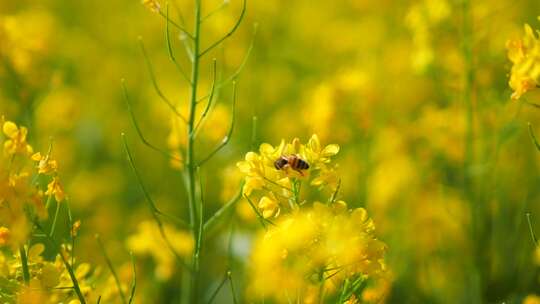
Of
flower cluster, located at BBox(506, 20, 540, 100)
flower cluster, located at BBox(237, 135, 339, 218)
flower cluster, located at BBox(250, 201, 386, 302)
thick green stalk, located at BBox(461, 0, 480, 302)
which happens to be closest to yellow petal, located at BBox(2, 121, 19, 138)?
flower cluster, located at BBox(237, 135, 339, 218)

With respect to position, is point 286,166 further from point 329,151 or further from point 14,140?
point 14,140

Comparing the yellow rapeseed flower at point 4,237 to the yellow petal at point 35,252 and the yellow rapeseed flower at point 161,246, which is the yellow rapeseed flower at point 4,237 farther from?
the yellow rapeseed flower at point 161,246

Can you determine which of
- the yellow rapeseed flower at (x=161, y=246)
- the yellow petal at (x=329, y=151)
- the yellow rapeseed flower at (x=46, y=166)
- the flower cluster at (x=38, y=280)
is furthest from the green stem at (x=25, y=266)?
the yellow rapeseed flower at (x=161, y=246)

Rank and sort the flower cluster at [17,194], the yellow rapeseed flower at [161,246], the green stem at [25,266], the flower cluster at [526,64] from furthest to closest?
the yellow rapeseed flower at [161,246], the flower cluster at [526,64], the green stem at [25,266], the flower cluster at [17,194]

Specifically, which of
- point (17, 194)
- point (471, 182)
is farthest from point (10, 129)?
point (471, 182)

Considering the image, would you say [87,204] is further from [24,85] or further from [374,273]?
[374,273]

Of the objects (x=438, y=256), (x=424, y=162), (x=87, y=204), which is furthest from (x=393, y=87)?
(x=87, y=204)

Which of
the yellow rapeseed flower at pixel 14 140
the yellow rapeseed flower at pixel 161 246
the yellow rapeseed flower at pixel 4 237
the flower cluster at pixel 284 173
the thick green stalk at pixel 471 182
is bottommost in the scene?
the yellow rapeseed flower at pixel 161 246
